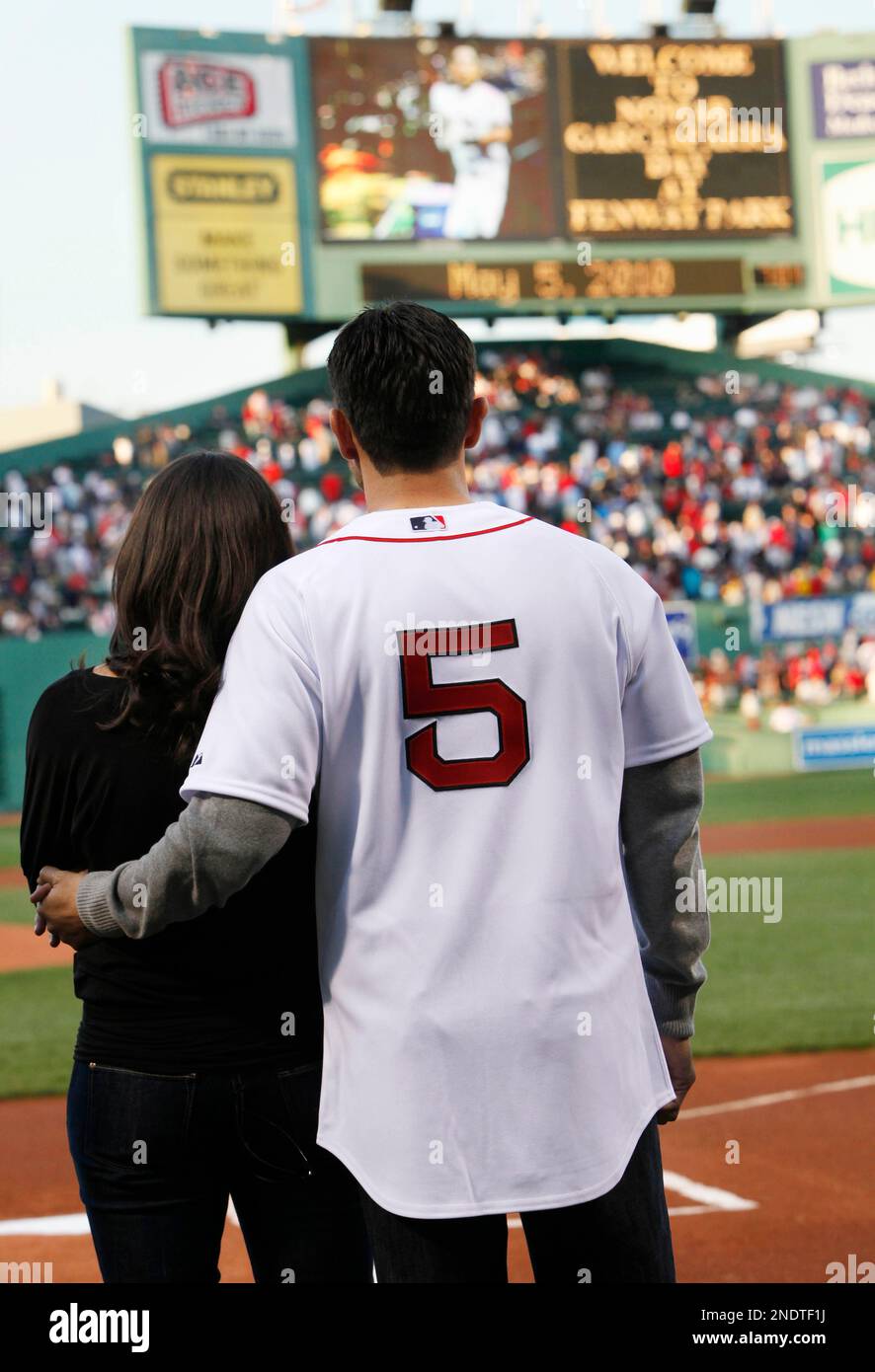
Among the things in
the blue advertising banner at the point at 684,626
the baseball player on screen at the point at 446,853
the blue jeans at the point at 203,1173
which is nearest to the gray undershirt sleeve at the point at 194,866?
the baseball player on screen at the point at 446,853

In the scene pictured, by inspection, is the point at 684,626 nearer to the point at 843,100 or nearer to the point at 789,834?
the point at 789,834

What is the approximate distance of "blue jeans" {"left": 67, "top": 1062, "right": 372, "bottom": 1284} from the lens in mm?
2078

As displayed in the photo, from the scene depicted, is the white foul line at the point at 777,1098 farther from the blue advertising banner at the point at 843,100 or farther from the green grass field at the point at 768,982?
the blue advertising banner at the point at 843,100

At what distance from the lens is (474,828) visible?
1.84 metres

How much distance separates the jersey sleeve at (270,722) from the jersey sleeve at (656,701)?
455mm

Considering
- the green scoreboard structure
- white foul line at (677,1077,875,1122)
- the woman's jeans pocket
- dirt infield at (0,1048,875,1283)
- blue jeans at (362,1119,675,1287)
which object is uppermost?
the green scoreboard structure

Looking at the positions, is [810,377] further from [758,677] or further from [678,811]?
[678,811]

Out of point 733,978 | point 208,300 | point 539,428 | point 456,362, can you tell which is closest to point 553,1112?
point 456,362

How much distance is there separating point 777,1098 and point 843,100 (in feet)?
80.9

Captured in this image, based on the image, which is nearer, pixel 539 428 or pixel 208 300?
pixel 208 300

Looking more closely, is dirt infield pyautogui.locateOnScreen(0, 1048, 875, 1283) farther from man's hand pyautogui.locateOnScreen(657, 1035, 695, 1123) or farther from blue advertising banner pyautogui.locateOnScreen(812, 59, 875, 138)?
blue advertising banner pyautogui.locateOnScreen(812, 59, 875, 138)

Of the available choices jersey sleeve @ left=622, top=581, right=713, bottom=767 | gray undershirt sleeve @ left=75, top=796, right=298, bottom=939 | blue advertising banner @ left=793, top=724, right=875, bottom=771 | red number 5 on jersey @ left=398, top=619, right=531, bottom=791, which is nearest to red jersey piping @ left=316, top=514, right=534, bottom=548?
red number 5 on jersey @ left=398, top=619, right=531, bottom=791

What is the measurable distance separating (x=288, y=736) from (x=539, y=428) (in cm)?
2666

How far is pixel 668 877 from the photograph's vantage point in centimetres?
210
